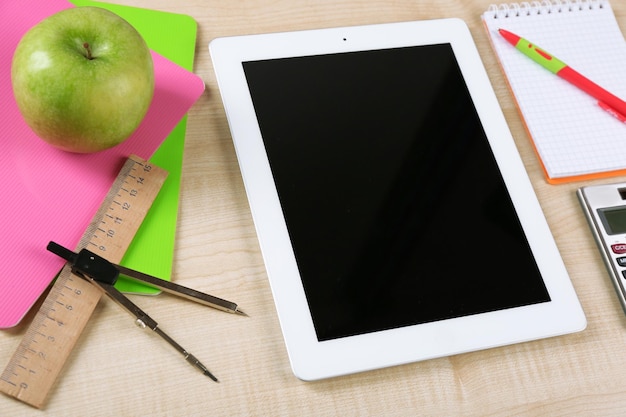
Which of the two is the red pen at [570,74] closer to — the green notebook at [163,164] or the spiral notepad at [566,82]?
the spiral notepad at [566,82]

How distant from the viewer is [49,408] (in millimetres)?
627

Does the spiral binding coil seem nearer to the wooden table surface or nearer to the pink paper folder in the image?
the wooden table surface

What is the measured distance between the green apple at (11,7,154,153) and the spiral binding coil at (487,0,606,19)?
21.3 inches

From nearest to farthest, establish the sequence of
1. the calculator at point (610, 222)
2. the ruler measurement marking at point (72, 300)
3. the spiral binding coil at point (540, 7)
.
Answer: the ruler measurement marking at point (72, 300) → the calculator at point (610, 222) → the spiral binding coil at point (540, 7)

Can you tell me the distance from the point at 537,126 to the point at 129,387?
0.62m

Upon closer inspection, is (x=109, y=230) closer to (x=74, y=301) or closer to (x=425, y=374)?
(x=74, y=301)

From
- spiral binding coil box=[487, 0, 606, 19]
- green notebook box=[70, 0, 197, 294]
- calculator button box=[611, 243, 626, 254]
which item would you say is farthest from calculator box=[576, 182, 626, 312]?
green notebook box=[70, 0, 197, 294]

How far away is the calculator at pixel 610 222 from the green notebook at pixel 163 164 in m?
0.53

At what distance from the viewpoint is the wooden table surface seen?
0.65 meters

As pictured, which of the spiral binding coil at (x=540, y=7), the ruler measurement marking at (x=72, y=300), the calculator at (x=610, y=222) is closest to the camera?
the ruler measurement marking at (x=72, y=300)

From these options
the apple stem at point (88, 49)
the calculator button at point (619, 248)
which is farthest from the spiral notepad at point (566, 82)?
the apple stem at point (88, 49)

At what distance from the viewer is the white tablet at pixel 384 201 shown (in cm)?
70

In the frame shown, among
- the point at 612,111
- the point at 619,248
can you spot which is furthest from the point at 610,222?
the point at 612,111

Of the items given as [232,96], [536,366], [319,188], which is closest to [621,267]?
[536,366]
